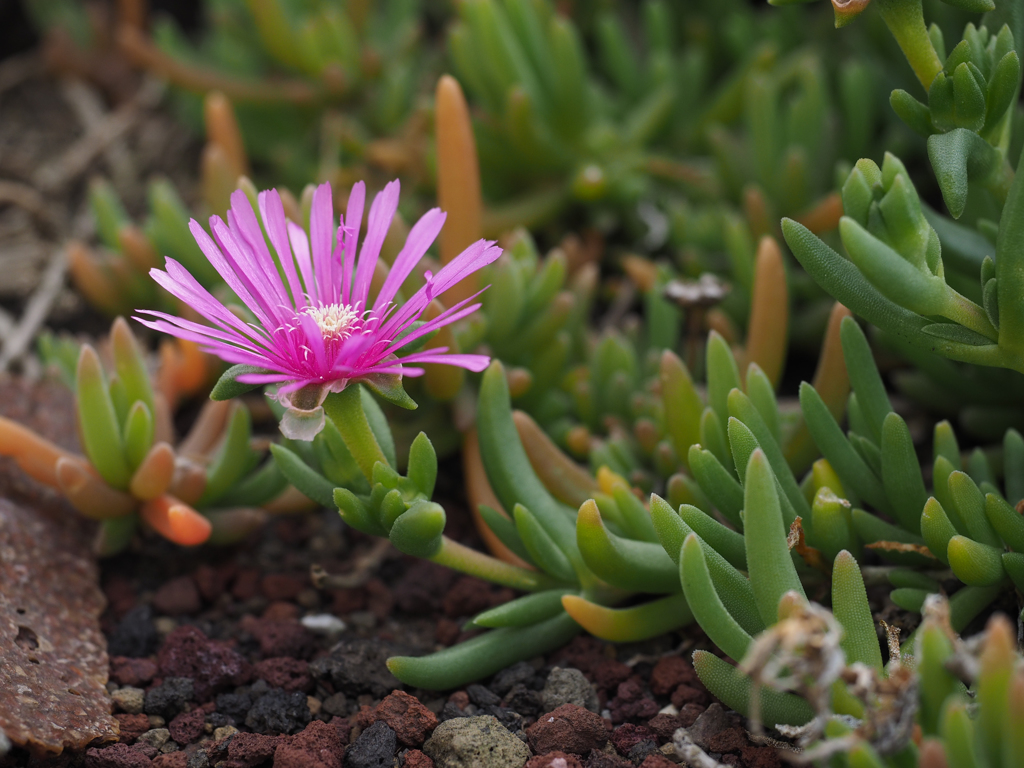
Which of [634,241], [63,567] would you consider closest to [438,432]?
[63,567]

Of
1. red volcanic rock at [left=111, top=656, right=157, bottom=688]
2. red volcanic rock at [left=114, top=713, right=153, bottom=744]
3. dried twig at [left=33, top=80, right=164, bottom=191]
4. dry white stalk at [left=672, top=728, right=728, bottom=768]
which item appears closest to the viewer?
dry white stalk at [left=672, top=728, right=728, bottom=768]

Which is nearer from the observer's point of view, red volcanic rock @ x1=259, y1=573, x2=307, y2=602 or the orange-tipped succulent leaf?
the orange-tipped succulent leaf

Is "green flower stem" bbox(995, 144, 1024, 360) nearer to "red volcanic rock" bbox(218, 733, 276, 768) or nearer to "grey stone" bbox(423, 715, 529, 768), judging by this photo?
"grey stone" bbox(423, 715, 529, 768)

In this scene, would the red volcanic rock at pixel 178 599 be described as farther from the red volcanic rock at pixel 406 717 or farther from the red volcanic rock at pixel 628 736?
the red volcanic rock at pixel 628 736

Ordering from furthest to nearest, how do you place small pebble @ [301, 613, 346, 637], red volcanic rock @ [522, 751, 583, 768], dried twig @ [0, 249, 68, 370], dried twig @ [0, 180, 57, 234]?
dried twig @ [0, 180, 57, 234] → dried twig @ [0, 249, 68, 370] → small pebble @ [301, 613, 346, 637] → red volcanic rock @ [522, 751, 583, 768]

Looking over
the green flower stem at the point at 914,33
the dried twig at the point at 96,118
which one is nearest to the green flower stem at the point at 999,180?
the green flower stem at the point at 914,33

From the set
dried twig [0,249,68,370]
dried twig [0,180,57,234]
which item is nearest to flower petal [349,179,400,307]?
dried twig [0,249,68,370]

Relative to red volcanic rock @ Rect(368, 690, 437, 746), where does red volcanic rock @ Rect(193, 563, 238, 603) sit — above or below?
above

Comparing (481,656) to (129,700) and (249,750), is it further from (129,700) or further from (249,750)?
(129,700)

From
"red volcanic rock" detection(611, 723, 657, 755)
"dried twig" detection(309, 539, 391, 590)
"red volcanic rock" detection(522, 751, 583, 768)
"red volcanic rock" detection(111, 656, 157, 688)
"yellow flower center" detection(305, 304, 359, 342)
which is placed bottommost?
"red volcanic rock" detection(522, 751, 583, 768)
